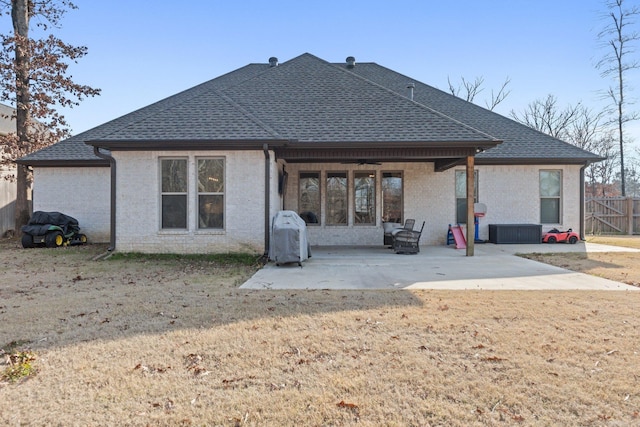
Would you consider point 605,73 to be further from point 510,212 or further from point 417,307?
point 417,307

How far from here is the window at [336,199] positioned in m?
12.7

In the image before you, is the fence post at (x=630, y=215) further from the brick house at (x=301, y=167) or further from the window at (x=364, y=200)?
the window at (x=364, y=200)

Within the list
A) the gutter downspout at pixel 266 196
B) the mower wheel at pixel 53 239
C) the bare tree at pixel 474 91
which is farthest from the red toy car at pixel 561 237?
the bare tree at pixel 474 91

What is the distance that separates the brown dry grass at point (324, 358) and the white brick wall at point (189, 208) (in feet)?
12.2

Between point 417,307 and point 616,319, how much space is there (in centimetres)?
223

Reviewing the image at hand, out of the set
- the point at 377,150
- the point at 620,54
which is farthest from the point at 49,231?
the point at 620,54

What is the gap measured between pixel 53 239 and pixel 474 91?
32.5m

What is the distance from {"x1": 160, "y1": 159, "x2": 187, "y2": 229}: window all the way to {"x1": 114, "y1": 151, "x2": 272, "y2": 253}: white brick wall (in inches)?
5.9

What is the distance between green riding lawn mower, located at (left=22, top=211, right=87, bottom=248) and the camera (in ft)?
38.6

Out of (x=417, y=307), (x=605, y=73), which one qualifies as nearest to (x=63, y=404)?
(x=417, y=307)

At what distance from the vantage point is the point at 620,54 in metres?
24.6

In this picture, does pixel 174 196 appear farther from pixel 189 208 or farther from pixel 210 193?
pixel 210 193

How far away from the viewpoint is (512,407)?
8.25 ft

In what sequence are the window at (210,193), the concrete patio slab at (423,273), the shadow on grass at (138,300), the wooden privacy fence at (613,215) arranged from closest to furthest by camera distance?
1. the shadow on grass at (138,300)
2. the concrete patio slab at (423,273)
3. the window at (210,193)
4. the wooden privacy fence at (613,215)
